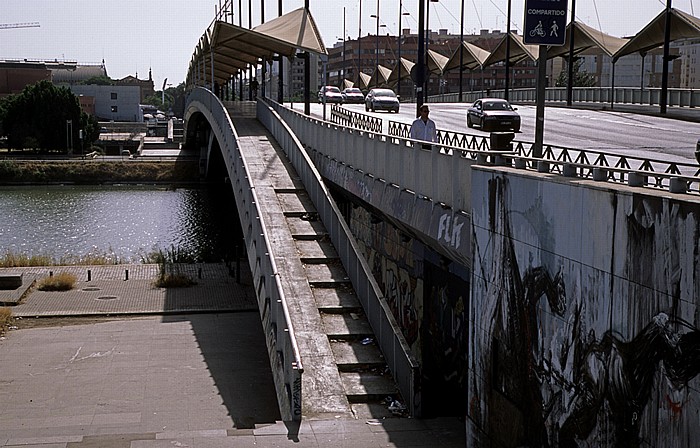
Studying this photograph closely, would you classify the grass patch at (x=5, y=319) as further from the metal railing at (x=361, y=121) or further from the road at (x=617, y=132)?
the road at (x=617, y=132)

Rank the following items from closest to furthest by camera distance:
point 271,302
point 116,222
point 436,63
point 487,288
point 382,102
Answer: point 487,288
point 271,302
point 382,102
point 116,222
point 436,63

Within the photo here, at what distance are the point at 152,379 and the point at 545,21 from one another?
49.4 feet

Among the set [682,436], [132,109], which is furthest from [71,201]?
[132,109]

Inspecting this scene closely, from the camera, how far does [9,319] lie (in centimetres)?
3138

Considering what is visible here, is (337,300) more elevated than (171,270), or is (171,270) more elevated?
(337,300)

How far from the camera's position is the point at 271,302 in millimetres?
20562

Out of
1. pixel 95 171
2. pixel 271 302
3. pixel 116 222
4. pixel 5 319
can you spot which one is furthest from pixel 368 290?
pixel 95 171

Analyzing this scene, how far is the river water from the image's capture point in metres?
49.9

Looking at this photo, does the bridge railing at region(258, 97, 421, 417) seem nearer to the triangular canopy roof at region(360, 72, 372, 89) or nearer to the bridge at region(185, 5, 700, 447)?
the bridge at region(185, 5, 700, 447)

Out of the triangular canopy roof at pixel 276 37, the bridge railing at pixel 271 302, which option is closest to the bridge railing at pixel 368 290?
the bridge railing at pixel 271 302

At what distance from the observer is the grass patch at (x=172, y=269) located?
3753cm

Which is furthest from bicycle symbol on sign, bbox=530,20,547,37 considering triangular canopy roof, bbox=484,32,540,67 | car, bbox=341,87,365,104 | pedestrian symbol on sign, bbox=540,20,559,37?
car, bbox=341,87,365,104

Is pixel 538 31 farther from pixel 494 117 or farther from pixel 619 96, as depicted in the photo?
pixel 619 96

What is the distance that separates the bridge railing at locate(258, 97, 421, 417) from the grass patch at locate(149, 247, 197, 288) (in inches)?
338
